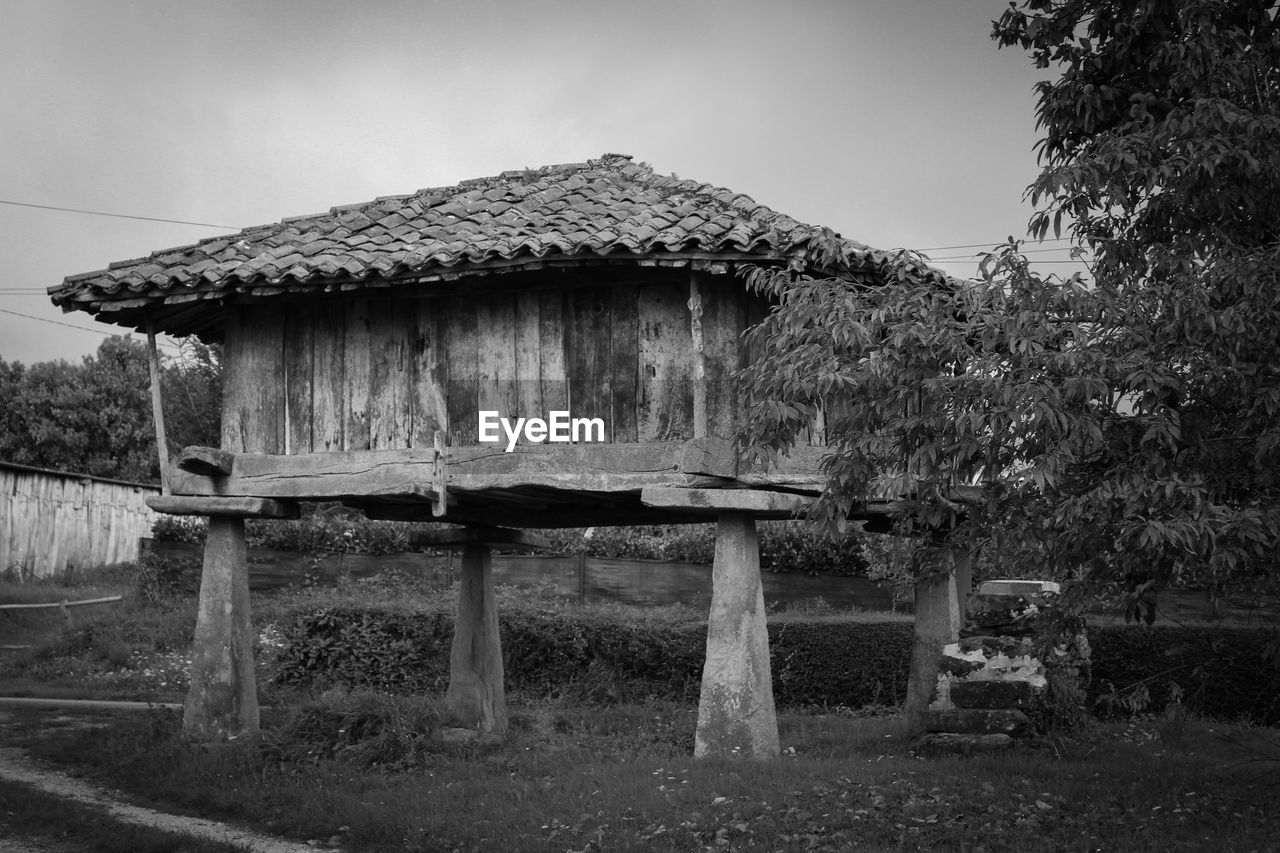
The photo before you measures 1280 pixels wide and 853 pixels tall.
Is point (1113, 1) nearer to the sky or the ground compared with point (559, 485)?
nearer to the sky

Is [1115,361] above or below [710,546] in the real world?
above

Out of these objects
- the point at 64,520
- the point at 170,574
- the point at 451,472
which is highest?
the point at 451,472

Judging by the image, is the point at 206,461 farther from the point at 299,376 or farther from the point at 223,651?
the point at 223,651

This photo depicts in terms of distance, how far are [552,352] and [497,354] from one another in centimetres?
47

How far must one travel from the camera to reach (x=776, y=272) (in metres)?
8.27

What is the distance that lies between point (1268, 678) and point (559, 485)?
27.9 feet

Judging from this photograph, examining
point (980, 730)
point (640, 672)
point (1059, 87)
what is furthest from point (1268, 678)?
point (1059, 87)

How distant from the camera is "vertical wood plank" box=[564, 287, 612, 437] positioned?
31.9 feet

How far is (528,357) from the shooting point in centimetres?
988

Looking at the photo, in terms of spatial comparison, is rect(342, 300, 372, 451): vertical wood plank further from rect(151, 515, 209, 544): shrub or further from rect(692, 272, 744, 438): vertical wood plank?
rect(151, 515, 209, 544): shrub

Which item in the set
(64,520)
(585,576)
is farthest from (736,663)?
(64,520)

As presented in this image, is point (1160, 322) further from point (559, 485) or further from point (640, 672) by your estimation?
point (640, 672)

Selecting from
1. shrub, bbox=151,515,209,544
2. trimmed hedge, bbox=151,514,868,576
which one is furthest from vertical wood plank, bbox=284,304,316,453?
shrub, bbox=151,515,209,544

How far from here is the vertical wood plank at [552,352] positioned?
9.77 metres
